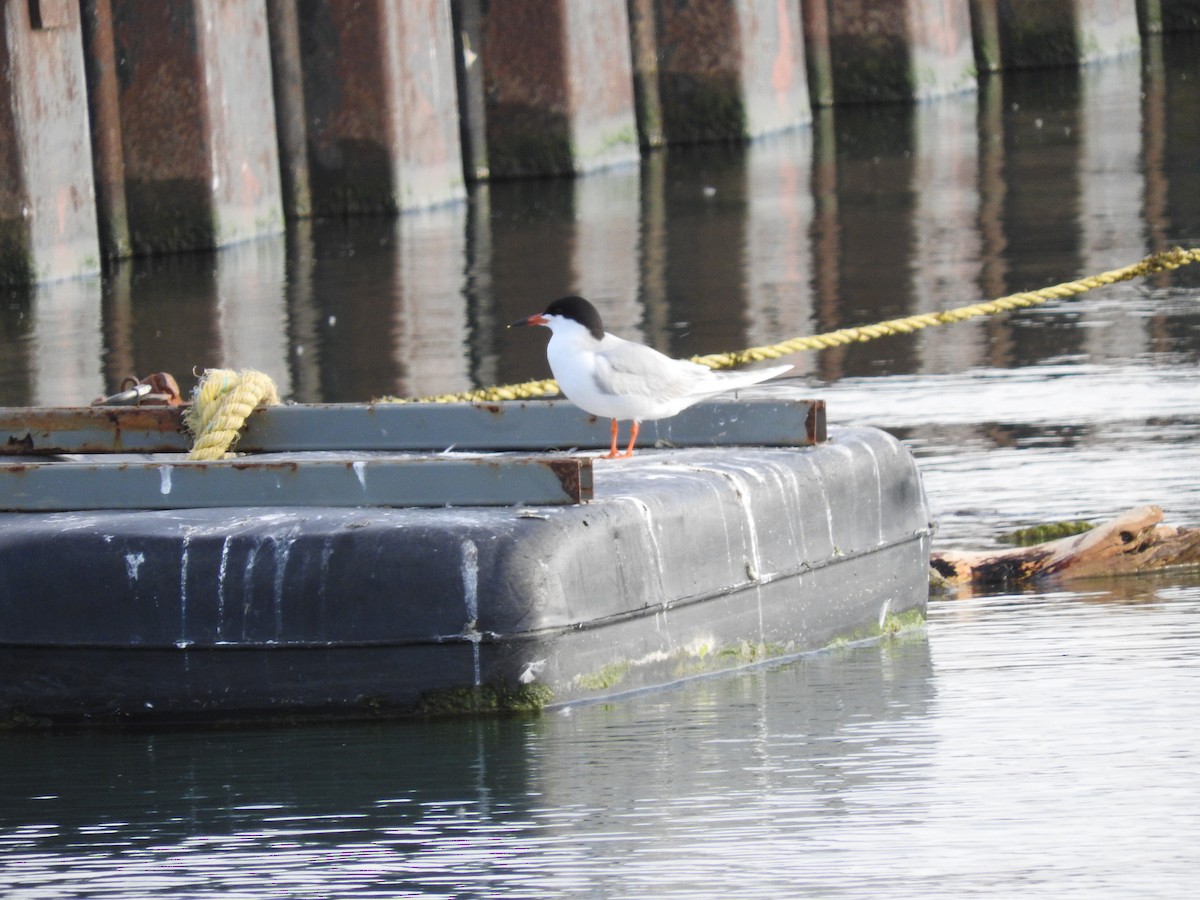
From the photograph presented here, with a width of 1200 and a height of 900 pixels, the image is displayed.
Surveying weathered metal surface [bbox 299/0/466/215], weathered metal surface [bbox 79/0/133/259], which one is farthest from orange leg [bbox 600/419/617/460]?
weathered metal surface [bbox 299/0/466/215]

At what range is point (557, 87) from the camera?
20.4m

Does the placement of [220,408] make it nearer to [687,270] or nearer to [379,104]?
[687,270]

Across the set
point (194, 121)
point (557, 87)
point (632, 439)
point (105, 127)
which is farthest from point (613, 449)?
point (557, 87)

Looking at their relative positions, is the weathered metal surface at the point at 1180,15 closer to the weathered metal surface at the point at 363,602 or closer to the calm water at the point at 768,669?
the calm water at the point at 768,669

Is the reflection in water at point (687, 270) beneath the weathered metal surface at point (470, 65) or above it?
beneath

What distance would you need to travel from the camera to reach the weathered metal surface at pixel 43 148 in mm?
14367

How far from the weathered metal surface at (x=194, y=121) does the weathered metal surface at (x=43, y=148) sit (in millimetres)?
1040

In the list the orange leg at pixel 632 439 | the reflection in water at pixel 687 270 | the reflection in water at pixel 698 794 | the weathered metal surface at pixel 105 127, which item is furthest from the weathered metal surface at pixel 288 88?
the reflection in water at pixel 698 794

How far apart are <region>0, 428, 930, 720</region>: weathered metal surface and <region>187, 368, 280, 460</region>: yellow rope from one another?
70 centimetres

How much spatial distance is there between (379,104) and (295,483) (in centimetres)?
1265

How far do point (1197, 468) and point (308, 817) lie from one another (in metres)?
4.18

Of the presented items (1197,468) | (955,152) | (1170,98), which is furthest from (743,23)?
(1197,468)

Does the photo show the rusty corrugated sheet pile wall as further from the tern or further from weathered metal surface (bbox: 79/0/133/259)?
the tern

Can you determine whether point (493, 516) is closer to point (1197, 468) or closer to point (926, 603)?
point (926, 603)
